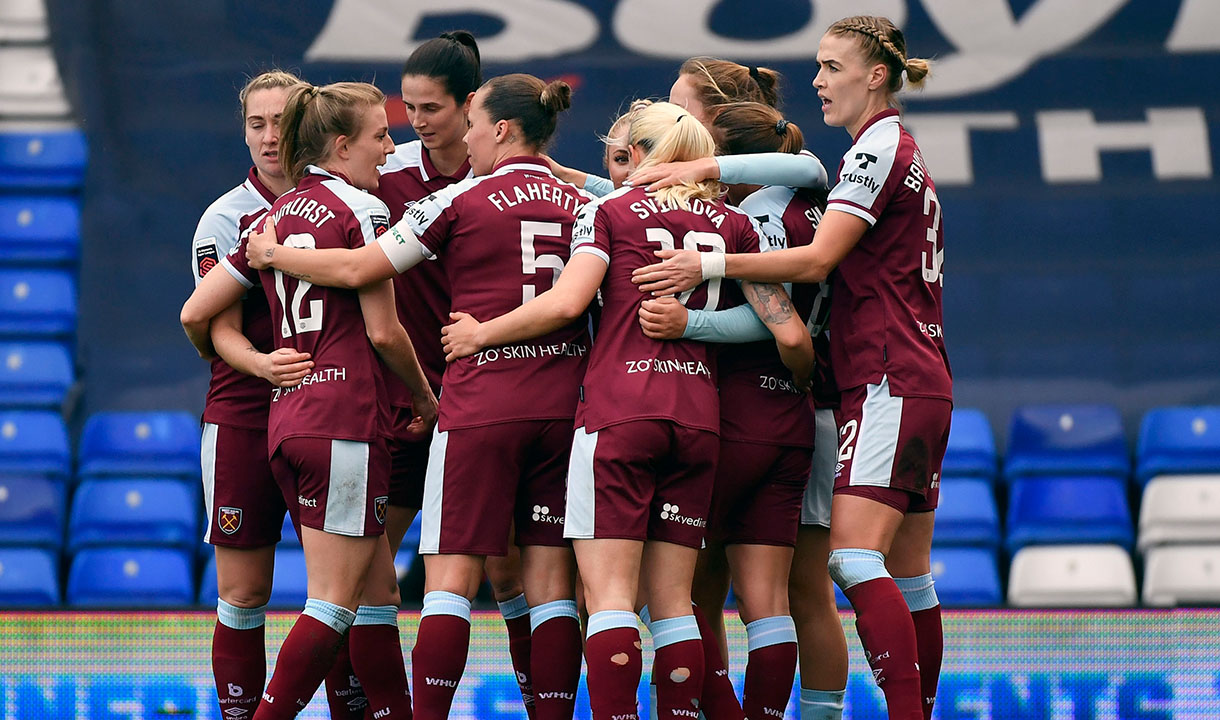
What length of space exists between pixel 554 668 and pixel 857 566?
2.85ft

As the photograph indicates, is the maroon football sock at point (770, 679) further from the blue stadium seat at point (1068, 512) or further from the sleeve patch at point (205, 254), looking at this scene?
the blue stadium seat at point (1068, 512)

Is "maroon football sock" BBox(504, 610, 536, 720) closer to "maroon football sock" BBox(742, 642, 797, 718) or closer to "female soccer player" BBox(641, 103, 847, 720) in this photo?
"female soccer player" BBox(641, 103, 847, 720)

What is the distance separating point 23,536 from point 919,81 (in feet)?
18.4

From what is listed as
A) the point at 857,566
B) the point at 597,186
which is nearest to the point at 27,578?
the point at 597,186

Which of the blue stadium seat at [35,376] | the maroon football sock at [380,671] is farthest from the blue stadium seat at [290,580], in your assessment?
the maroon football sock at [380,671]

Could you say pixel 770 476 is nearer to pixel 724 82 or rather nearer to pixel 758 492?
pixel 758 492

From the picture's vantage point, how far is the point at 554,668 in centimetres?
418

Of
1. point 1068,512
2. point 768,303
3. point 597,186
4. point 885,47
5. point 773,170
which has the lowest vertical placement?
point 1068,512

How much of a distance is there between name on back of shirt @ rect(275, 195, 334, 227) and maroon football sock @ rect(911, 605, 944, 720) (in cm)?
205

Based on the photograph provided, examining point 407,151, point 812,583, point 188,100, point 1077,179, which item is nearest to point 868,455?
point 812,583

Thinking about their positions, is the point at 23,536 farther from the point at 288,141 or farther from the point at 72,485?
the point at 288,141

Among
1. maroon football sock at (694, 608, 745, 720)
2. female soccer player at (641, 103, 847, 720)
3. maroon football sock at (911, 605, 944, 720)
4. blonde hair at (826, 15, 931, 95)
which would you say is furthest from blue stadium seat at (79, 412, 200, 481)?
blonde hair at (826, 15, 931, 95)

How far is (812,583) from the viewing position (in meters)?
4.61

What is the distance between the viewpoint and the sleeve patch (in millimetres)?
4746
